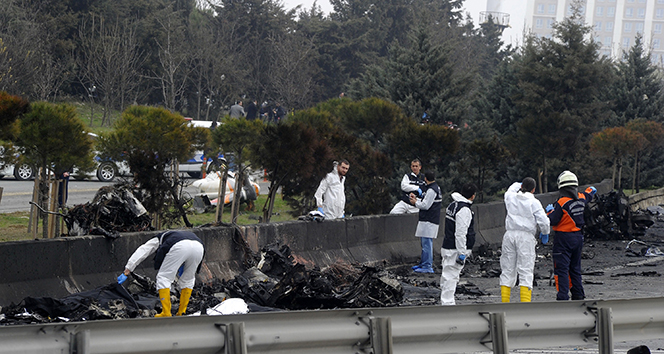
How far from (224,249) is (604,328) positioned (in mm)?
6490

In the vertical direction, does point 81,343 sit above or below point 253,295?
above

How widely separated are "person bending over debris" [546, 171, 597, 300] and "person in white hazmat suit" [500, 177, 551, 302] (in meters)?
0.19

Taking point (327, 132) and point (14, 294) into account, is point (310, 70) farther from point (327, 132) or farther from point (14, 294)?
point (14, 294)

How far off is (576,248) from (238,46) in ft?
161

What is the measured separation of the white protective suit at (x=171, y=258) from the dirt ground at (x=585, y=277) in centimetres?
328

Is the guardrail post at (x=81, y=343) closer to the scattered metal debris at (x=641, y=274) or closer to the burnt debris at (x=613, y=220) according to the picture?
the scattered metal debris at (x=641, y=274)

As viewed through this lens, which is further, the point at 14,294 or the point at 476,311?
the point at 14,294

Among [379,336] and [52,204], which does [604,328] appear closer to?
[379,336]

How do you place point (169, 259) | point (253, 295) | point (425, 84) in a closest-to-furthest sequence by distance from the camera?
point (169, 259) → point (253, 295) → point (425, 84)

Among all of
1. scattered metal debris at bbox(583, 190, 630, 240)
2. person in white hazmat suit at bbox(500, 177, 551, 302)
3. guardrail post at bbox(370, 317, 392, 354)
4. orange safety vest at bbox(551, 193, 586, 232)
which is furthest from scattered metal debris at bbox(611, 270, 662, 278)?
guardrail post at bbox(370, 317, 392, 354)

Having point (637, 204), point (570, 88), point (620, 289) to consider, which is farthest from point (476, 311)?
point (570, 88)

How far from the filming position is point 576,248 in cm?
1034

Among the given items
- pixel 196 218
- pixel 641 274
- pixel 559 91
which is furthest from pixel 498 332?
pixel 559 91

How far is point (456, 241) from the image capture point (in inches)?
415
